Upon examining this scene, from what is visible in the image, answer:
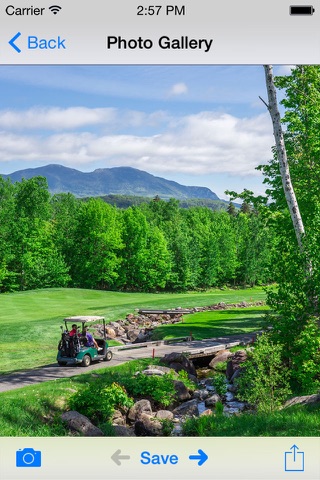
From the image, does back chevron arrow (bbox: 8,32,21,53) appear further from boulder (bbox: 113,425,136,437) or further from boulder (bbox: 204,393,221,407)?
boulder (bbox: 204,393,221,407)

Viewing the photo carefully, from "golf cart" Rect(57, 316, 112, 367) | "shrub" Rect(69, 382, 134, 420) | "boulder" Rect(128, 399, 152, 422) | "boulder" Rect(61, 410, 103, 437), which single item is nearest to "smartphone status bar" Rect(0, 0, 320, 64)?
"boulder" Rect(61, 410, 103, 437)

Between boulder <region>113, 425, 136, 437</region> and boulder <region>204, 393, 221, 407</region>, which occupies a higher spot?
boulder <region>113, 425, 136, 437</region>

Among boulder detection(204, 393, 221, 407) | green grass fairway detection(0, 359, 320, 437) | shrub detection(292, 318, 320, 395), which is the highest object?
shrub detection(292, 318, 320, 395)

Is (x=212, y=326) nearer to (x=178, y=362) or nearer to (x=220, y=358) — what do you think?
(x=220, y=358)

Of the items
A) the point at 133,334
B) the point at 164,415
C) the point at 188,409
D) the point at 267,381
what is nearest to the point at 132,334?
the point at 133,334

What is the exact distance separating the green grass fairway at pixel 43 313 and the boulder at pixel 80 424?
7.66m

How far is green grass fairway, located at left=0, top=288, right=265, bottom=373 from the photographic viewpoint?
2528 centimetres

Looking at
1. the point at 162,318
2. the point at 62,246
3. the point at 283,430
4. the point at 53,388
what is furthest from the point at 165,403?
the point at 62,246

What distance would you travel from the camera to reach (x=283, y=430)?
10.0 metres

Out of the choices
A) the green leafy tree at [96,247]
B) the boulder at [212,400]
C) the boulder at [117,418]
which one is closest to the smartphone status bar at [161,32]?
the boulder at [117,418]
